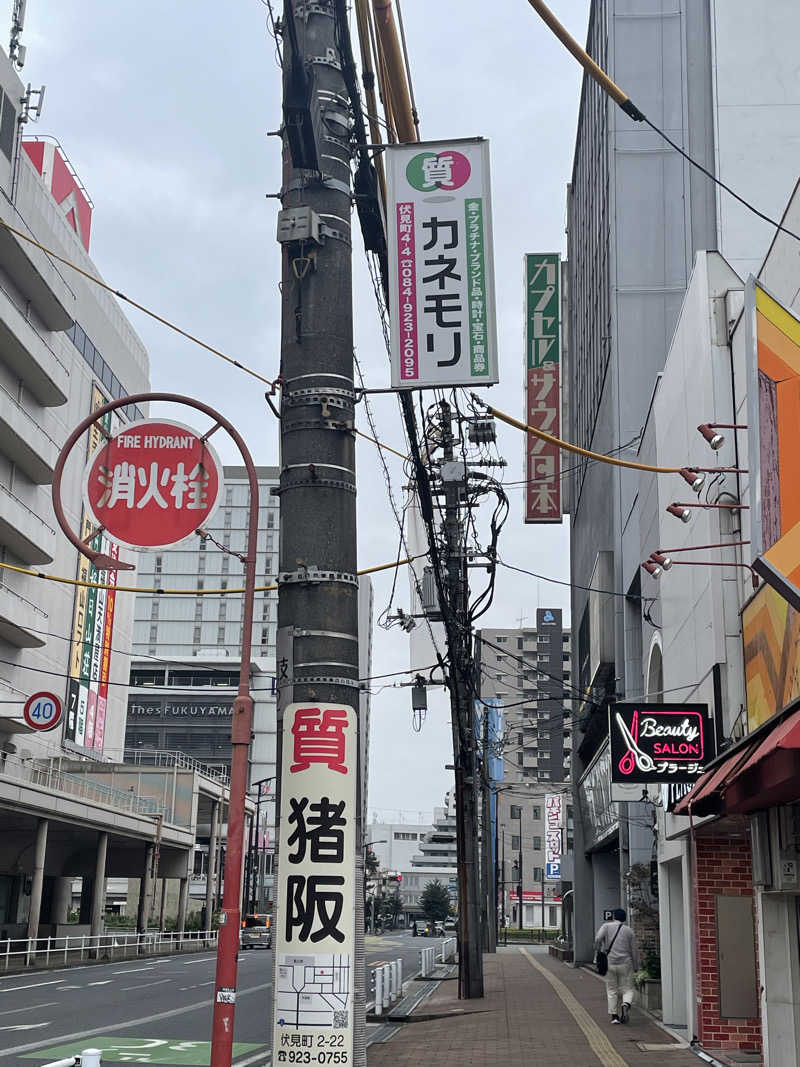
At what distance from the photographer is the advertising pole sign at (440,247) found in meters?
8.77

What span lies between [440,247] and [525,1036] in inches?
510

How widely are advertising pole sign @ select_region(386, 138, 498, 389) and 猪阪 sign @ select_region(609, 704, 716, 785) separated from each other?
7672mm

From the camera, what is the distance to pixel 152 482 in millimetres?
8766

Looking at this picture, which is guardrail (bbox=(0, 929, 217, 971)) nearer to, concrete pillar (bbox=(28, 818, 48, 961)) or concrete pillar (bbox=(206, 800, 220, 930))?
concrete pillar (bbox=(28, 818, 48, 961))

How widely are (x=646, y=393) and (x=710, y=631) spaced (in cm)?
1667

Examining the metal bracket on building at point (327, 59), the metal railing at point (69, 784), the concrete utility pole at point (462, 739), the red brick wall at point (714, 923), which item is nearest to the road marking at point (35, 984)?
the metal railing at point (69, 784)

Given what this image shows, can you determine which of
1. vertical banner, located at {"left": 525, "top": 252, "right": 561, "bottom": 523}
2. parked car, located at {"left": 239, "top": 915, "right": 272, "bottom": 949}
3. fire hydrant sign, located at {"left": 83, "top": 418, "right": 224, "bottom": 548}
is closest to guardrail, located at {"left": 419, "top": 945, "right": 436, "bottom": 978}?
vertical banner, located at {"left": 525, "top": 252, "right": 561, "bottom": 523}

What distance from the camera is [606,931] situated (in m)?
19.6

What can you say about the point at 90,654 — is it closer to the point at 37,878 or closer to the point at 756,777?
the point at 37,878

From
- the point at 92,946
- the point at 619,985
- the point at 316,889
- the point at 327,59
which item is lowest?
the point at 92,946

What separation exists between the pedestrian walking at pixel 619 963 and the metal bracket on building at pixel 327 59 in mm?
15059

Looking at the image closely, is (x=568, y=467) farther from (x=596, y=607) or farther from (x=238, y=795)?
(x=238, y=795)

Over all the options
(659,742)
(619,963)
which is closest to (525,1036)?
(619,963)

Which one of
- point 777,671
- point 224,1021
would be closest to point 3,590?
point 777,671
